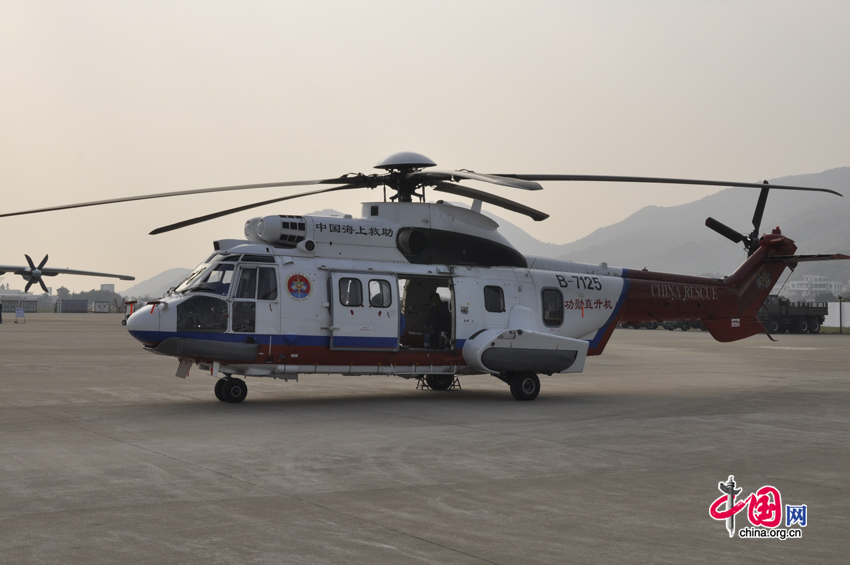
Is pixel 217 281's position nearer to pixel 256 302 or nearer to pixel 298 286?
pixel 256 302

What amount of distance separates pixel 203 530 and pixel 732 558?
3.71 meters

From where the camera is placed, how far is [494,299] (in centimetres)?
1595

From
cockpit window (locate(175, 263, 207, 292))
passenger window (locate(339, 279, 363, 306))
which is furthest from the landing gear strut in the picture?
passenger window (locate(339, 279, 363, 306))

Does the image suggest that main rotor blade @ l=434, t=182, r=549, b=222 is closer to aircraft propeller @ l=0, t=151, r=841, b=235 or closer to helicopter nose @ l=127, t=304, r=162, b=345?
aircraft propeller @ l=0, t=151, r=841, b=235

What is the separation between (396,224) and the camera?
50.6ft

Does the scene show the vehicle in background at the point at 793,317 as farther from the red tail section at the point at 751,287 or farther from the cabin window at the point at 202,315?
the cabin window at the point at 202,315

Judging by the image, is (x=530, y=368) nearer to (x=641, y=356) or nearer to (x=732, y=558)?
(x=732, y=558)

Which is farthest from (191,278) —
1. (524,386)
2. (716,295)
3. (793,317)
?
(793,317)

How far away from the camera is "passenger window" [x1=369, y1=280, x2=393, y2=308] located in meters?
14.7

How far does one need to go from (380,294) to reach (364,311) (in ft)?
1.55

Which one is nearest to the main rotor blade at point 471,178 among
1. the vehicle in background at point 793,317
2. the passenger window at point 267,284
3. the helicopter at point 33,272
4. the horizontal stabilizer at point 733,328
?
the passenger window at point 267,284

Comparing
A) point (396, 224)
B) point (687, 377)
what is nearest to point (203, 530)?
point (396, 224)

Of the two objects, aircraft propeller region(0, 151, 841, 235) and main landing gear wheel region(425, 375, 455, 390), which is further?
main landing gear wheel region(425, 375, 455, 390)

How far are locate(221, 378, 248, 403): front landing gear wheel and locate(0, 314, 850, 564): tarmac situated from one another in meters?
0.25
